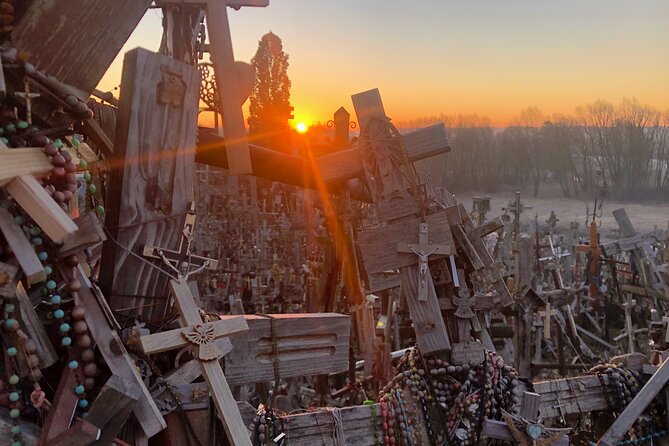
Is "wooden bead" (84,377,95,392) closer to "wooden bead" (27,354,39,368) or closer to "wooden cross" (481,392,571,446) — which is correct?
"wooden bead" (27,354,39,368)

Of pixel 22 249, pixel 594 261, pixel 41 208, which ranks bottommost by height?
pixel 594 261

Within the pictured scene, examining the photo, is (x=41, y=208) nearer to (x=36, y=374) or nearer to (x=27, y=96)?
(x=27, y=96)

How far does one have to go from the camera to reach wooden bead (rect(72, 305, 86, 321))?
1943 mm

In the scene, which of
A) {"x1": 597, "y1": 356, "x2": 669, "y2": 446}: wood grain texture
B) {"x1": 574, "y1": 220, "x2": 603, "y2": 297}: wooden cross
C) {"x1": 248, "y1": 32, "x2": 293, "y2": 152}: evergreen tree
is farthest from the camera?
{"x1": 248, "y1": 32, "x2": 293, "y2": 152}: evergreen tree

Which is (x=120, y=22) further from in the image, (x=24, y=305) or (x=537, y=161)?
(x=537, y=161)

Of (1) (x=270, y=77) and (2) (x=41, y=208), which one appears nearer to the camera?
(2) (x=41, y=208)

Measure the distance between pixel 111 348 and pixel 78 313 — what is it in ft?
0.58

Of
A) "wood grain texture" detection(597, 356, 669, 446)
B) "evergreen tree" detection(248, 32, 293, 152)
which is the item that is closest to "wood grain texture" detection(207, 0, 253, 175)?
"wood grain texture" detection(597, 356, 669, 446)

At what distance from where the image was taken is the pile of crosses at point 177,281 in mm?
1892

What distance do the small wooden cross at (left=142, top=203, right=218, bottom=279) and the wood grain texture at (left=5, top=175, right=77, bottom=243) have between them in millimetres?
520

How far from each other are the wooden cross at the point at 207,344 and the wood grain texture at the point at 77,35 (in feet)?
2.96

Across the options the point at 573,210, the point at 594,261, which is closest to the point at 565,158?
the point at 573,210

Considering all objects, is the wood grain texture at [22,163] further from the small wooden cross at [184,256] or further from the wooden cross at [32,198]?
the small wooden cross at [184,256]

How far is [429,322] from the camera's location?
314 centimetres
